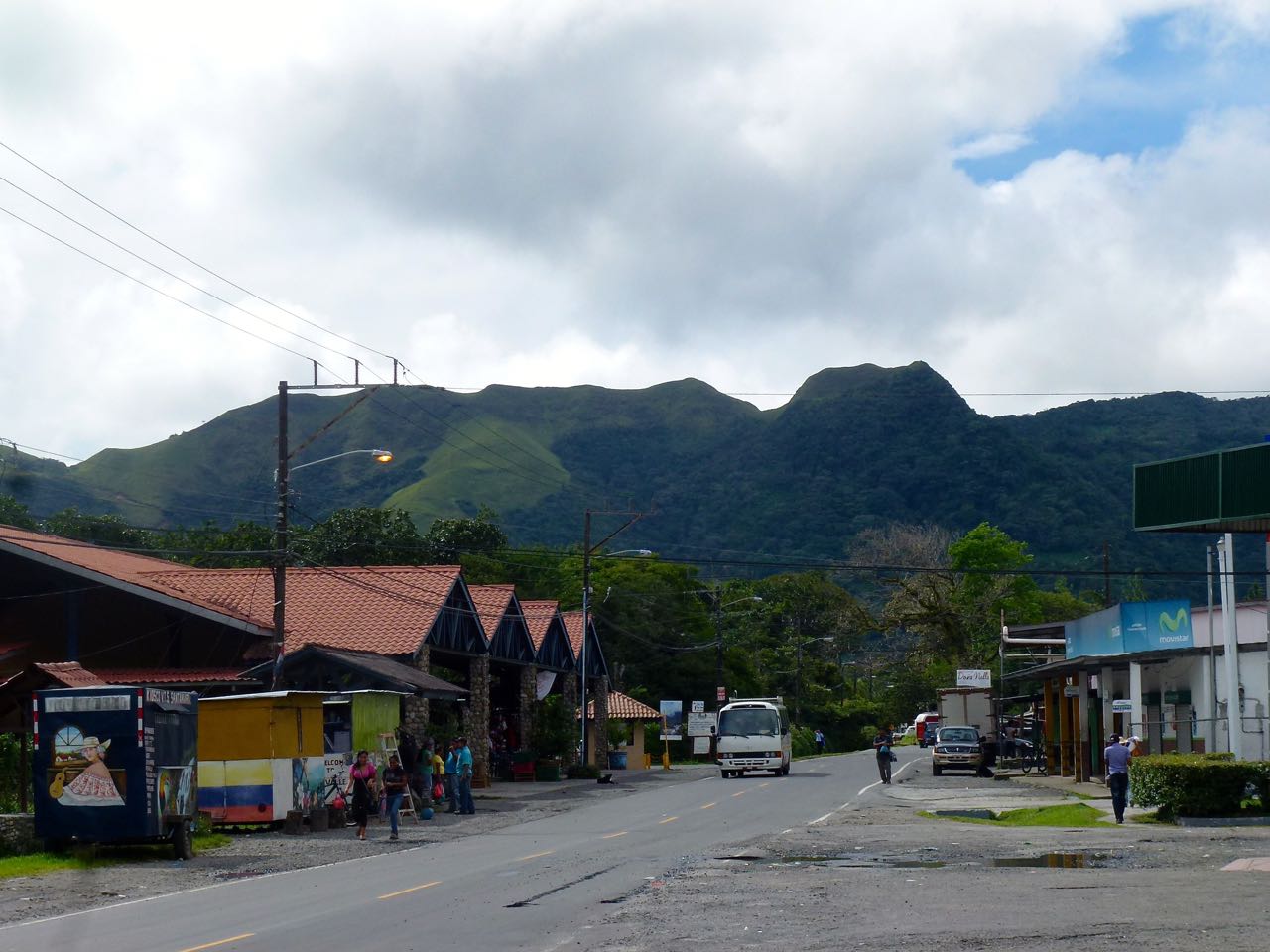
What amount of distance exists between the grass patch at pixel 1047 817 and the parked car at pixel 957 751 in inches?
887

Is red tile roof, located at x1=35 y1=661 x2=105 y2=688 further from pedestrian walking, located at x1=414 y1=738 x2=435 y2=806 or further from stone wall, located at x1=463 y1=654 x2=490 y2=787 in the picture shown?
stone wall, located at x1=463 y1=654 x2=490 y2=787

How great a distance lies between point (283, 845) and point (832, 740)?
81.5m

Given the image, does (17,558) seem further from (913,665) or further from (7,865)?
(913,665)

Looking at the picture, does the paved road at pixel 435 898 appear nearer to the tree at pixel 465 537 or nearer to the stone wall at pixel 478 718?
the stone wall at pixel 478 718

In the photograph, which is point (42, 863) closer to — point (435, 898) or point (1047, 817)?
point (435, 898)

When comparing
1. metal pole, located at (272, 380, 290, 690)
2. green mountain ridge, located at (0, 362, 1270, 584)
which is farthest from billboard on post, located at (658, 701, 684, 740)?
green mountain ridge, located at (0, 362, 1270, 584)

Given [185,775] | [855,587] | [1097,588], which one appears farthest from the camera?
[855,587]

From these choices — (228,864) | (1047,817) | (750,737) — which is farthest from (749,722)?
(228,864)

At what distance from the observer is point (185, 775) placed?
23.3m

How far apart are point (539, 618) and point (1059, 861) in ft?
122

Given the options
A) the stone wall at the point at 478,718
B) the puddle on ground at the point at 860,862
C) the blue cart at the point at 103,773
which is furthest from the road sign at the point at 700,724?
the puddle on ground at the point at 860,862

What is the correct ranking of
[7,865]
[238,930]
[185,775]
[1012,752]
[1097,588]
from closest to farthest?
[238,930]
[7,865]
[185,775]
[1012,752]
[1097,588]

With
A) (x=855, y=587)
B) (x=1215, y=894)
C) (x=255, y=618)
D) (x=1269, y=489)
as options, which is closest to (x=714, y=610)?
(x=855, y=587)

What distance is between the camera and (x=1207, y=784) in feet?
83.1
